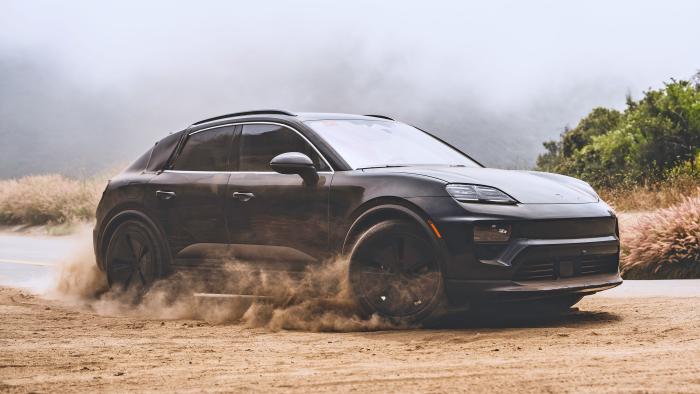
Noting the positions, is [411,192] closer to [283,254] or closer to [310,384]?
[283,254]

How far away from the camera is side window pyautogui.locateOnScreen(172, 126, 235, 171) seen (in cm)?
855

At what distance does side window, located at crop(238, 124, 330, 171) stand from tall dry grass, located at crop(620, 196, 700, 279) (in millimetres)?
5376

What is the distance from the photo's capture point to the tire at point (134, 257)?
873 cm

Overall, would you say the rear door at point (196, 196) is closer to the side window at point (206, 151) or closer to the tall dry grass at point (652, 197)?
the side window at point (206, 151)

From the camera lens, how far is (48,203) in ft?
88.4

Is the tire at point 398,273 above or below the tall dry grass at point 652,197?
below

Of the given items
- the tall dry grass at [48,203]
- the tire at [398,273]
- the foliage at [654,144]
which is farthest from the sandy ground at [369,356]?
the tall dry grass at [48,203]

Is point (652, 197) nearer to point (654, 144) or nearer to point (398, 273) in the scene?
point (654, 144)

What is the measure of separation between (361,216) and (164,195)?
223cm

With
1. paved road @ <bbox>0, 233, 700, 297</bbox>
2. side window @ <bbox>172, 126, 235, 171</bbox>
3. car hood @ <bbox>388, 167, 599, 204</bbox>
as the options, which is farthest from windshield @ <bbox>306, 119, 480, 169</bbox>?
paved road @ <bbox>0, 233, 700, 297</bbox>

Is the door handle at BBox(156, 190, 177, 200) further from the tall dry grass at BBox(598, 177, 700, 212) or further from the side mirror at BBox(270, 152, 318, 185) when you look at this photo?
the tall dry grass at BBox(598, 177, 700, 212)

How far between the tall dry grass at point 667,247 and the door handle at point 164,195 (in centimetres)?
574

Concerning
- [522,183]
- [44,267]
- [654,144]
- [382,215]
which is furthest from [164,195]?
[654,144]

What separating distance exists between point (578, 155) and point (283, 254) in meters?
25.4
